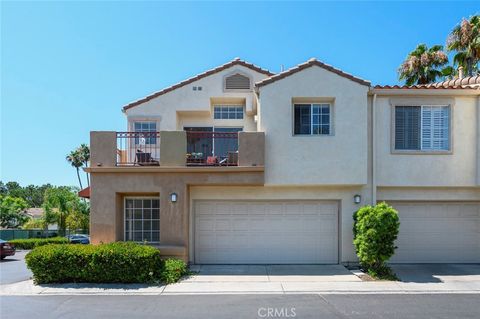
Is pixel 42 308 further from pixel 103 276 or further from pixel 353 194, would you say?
pixel 353 194

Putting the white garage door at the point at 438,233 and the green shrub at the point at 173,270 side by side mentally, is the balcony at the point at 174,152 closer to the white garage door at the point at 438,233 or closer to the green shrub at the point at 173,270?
the green shrub at the point at 173,270

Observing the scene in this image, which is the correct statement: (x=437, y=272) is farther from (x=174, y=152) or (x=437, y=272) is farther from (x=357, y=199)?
(x=174, y=152)

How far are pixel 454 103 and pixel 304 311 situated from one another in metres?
9.03

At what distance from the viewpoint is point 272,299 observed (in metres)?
9.10

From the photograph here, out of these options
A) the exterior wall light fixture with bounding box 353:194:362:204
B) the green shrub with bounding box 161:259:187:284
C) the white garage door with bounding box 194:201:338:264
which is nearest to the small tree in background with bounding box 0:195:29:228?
the white garage door with bounding box 194:201:338:264

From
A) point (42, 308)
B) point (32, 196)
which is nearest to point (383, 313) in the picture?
point (42, 308)

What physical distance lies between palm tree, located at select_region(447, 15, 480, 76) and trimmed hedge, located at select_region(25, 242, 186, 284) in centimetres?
1954

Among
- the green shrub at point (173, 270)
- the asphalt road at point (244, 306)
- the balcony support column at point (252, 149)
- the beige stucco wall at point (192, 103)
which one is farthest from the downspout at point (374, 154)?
the green shrub at point (173, 270)

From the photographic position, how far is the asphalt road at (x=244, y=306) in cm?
799

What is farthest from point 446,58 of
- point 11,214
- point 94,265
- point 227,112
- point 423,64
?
point 11,214

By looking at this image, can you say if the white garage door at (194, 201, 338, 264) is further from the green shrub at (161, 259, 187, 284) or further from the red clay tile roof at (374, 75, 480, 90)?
the red clay tile roof at (374, 75, 480, 90)

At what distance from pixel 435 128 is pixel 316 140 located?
4.24 metres

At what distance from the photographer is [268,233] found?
12984mm

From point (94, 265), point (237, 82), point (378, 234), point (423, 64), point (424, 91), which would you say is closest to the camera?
point (94, 265)
